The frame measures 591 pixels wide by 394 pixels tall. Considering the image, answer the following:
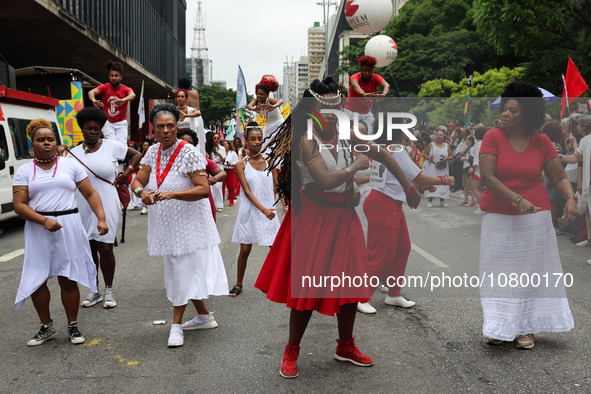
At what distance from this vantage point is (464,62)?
1361 inches

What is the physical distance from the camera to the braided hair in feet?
12.4

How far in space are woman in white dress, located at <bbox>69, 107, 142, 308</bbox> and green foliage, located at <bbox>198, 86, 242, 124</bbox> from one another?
203 ft

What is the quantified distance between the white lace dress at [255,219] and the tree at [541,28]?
470 inches

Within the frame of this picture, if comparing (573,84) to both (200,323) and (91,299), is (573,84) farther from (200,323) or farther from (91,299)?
(91,299)

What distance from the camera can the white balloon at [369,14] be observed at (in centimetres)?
885

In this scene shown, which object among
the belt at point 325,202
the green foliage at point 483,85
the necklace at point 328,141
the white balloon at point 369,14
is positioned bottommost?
the belt at point 325,202

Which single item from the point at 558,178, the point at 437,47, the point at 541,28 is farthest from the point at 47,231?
the point at 437,47

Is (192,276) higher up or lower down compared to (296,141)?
lower down

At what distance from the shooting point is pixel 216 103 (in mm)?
67250

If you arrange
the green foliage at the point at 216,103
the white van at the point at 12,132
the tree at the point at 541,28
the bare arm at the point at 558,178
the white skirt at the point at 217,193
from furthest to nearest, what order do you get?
the green foliage at the point at 216,103 → the tree at the point at 541,28 → the white skirt at the point at 217,193 → the white van at the point at 12,132 → the bare arm at the point at 558,178

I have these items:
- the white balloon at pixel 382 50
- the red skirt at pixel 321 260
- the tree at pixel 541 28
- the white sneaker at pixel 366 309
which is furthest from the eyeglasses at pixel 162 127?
the tree at pixel 541 28

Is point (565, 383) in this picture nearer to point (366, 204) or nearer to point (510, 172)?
point (510, 172)

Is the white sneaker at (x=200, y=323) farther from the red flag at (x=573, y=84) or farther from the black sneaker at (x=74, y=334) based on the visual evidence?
the red flag at (x=573, y=84)

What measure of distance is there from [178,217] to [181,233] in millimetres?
128
